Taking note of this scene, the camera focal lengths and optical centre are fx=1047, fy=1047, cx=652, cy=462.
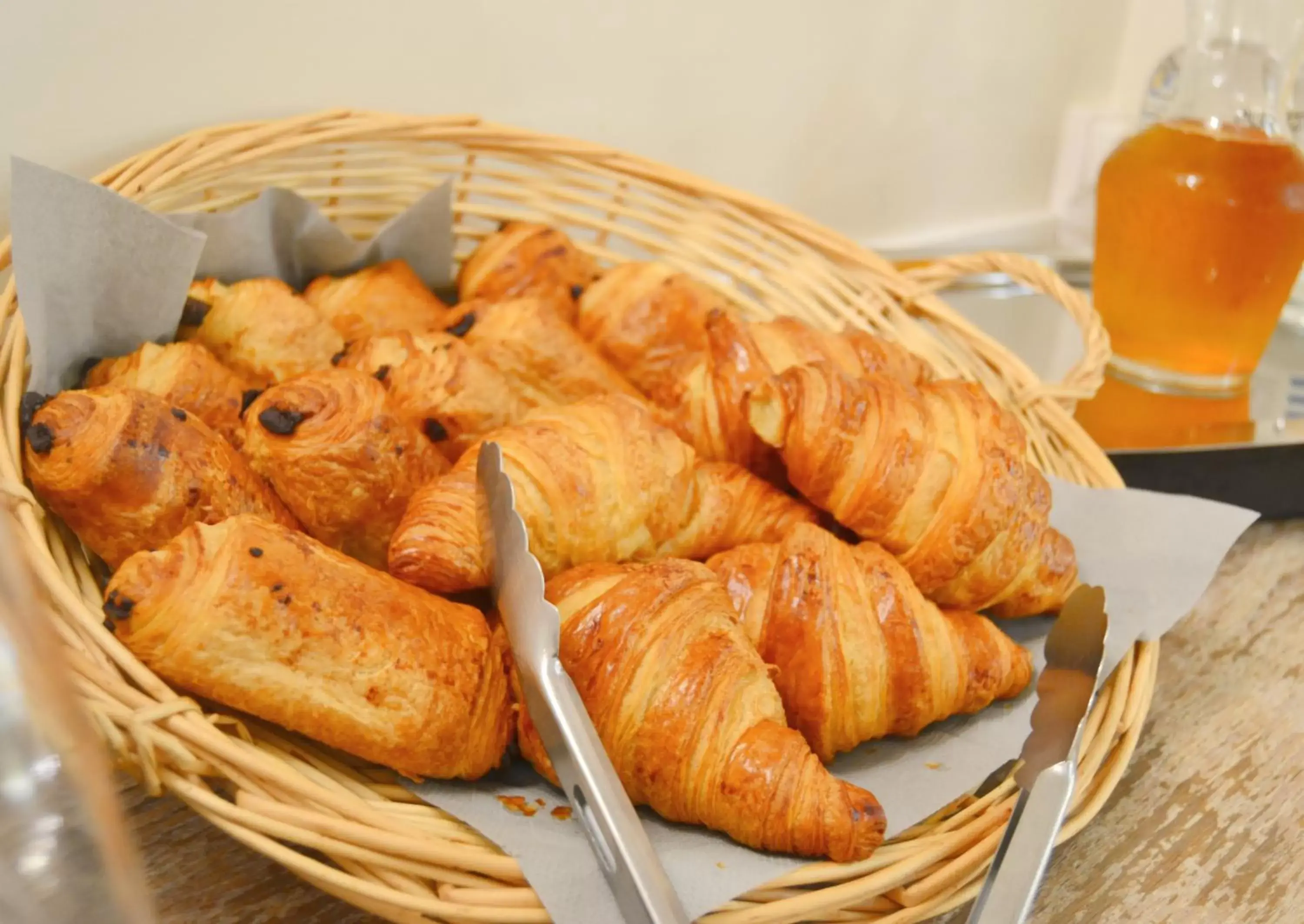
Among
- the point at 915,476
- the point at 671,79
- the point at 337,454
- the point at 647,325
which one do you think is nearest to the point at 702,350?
the point at 647,325

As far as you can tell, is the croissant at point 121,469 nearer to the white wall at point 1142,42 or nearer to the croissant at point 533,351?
the croissant at point 533,351

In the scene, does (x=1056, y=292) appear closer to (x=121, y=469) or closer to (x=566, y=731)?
(x=566, y=731)

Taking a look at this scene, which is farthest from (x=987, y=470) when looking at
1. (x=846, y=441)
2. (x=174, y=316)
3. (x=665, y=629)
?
(x=174, y=316)

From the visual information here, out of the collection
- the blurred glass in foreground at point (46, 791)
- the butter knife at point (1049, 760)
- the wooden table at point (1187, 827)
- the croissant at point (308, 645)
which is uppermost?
the blurred glass in foreground at point (46, 791)

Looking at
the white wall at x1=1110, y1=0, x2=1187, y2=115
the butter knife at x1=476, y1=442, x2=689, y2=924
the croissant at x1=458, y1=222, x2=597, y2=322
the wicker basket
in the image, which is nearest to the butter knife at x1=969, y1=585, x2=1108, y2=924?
the wicker basket

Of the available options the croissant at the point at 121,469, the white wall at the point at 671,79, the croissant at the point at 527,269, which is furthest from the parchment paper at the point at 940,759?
the white wall at the point at 671,79

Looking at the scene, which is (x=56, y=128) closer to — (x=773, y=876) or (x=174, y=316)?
(x=174, y=316)

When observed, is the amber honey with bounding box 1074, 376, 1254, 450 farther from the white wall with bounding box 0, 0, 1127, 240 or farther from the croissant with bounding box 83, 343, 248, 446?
the croissant with bounding box 83, 343, 248, 446
